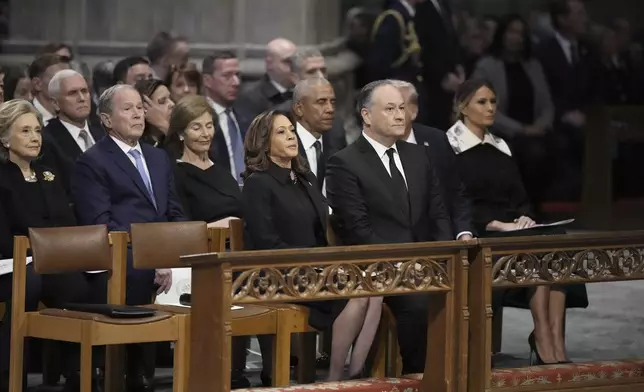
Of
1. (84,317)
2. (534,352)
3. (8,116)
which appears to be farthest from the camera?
(534,352)

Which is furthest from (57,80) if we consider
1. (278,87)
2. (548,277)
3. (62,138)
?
(548,277)

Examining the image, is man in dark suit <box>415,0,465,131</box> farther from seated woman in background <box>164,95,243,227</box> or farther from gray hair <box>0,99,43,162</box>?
gray hair <box>0,99,43,162</box>

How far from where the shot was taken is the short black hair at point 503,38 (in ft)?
39.8

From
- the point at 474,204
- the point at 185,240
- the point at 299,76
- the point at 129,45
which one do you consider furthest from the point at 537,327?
the point at 129,45

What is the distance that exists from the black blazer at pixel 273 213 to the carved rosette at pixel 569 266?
3.63ft

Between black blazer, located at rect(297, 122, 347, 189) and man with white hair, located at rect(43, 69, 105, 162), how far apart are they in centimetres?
112

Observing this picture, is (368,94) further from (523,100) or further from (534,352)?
(523,100)

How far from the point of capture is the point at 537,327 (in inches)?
305

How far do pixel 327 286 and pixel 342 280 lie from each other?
82 millimetres

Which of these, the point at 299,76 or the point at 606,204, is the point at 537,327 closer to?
the point at 299,76

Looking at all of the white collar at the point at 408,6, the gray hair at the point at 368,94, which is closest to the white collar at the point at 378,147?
the gray hair at the point at 368,94

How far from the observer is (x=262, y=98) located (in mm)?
9766

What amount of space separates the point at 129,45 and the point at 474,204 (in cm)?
317

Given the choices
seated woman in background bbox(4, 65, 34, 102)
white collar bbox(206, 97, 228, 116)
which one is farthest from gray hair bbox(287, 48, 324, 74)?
seated woman in background bbox(4, 65, 34, 102)
